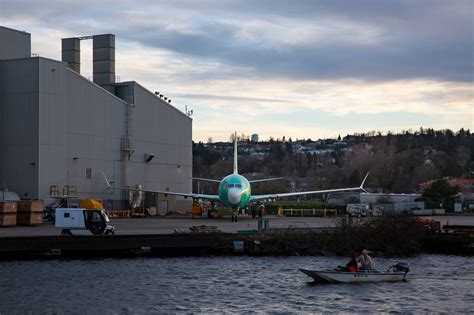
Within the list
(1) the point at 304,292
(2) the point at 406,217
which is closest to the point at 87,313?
(1) the point at 304,292

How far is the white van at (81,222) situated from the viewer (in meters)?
60.4

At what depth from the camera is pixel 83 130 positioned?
9219cm

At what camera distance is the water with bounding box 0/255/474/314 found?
37.0m

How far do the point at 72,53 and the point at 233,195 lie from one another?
32.7 metres

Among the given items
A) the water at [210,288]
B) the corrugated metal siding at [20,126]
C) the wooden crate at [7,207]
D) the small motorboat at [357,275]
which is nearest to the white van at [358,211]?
the corrugated metal siding at [20,126]

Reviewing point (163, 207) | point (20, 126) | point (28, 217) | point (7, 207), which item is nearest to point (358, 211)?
point (163, 207)

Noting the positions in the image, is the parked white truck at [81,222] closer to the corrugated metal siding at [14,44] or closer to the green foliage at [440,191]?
the corrugated metal siding at [14,44]

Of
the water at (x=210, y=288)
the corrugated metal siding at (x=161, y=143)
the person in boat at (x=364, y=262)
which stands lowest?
the water at (x=210, y=288)

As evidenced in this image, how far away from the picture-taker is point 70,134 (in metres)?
89.8

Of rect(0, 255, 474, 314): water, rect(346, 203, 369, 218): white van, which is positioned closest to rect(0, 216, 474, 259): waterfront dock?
rect(0, 255, 474, 314): water

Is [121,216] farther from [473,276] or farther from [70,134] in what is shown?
[473,276]

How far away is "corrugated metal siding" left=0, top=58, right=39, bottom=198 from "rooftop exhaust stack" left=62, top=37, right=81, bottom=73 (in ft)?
55.5

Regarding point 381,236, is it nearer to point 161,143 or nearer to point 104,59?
point 161,143

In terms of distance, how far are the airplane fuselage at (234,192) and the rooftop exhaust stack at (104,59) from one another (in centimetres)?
2314
